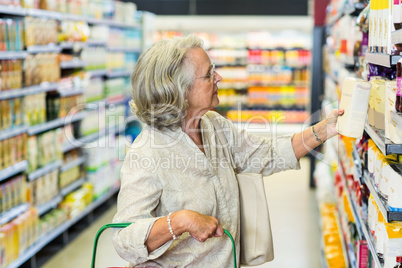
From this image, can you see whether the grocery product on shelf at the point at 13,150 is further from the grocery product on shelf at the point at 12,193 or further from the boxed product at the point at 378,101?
the boxed product at the point at 378,101

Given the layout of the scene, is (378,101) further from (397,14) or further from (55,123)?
(55,123)

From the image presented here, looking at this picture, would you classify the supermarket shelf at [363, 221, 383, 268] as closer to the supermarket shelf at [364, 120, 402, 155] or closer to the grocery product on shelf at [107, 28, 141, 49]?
the supermarket shelf at [364, 120, 402, 155]

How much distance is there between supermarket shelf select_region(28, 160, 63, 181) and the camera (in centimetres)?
459

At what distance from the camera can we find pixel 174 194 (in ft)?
7.00

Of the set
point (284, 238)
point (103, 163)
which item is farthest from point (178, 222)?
point (103, 163)

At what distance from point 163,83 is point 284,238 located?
356cm

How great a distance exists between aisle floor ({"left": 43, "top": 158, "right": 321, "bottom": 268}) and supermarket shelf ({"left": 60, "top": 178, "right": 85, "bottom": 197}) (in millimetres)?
458

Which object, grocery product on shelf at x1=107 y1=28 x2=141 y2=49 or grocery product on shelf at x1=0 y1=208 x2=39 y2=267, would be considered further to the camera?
grocery product on shelf at x1=107 y1=28 x2=141 y2=49

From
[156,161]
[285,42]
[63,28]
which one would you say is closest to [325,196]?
[63,28]

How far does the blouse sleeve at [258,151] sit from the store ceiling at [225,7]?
739 cm

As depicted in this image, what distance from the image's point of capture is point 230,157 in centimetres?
248

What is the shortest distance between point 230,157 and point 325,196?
3391 mm

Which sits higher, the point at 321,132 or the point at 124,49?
the point at 124,49

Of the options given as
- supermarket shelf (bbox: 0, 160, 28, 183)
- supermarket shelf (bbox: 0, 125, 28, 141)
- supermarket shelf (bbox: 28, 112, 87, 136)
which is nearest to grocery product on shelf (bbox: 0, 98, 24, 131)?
supermarket shelf (bbox: 0, 125, 28, 141)
